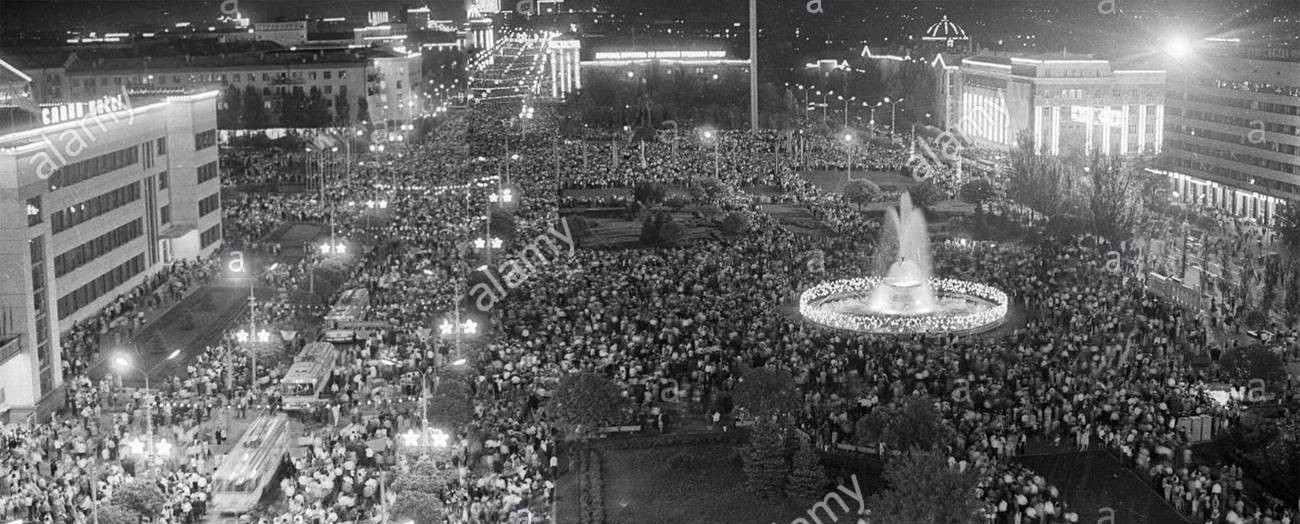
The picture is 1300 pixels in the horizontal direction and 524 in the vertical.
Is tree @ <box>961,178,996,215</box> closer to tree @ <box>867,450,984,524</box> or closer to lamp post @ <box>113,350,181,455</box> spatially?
lamp post @ <box>113,350,181,455</box>

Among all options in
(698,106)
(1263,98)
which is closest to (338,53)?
(698,106)

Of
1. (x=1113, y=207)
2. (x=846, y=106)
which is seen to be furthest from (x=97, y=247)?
(x=846, y=106)

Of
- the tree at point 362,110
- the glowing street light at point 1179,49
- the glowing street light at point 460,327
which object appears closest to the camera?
the glowing street light at point 460,327

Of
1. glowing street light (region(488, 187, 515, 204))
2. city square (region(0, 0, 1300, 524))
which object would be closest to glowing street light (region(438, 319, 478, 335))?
city square (region(0, 0, 1300, 524))

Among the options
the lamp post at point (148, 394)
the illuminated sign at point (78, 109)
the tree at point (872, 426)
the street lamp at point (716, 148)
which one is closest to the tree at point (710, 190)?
the street lamp at point (716, 148)

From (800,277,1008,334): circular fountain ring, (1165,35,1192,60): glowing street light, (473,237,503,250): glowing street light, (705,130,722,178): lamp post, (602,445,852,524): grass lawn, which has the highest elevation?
(1165,35,1192,60): glowing street light

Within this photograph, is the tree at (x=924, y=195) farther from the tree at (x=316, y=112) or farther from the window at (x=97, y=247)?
the tree at (x=316, y=112)
